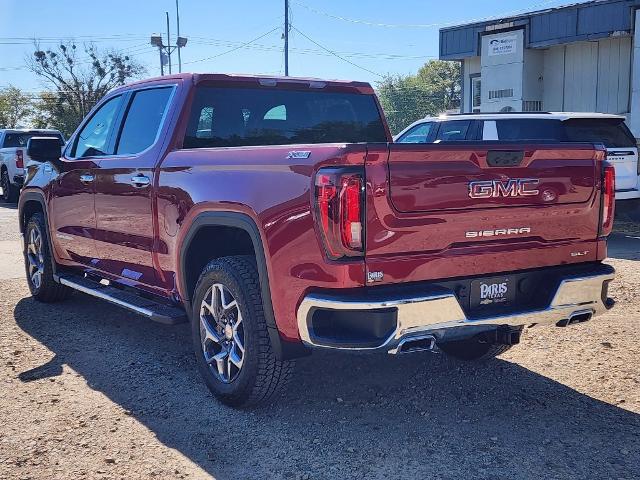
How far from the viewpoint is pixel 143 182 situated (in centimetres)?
478

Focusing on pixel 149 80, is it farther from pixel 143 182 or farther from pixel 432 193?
pixel 432 193

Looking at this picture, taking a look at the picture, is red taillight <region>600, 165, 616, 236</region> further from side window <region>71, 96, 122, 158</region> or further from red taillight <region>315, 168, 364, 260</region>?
side window <region>71, 96, 122, 158</region>

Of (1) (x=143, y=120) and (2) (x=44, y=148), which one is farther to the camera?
(2) (x=44, y=148)

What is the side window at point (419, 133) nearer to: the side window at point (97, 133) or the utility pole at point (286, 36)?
the side window at point (97, 133)

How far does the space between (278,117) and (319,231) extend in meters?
2.02

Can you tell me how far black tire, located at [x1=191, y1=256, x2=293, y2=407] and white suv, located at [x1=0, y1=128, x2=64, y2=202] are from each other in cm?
1495

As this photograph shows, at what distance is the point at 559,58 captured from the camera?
18953 millimetres

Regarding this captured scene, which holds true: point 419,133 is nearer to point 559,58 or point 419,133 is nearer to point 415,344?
point 415,344

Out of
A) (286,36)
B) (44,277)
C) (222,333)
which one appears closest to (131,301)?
(222,333)

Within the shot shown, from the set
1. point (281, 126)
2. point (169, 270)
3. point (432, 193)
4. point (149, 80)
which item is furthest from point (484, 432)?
point (149, 80)

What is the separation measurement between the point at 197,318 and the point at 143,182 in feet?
3.40

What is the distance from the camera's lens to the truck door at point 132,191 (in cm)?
481

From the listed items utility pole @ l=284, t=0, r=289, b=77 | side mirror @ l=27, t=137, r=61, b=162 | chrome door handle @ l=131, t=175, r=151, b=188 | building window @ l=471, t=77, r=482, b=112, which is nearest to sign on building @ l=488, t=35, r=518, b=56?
building window @ l=471, t=77, r=482, b=112

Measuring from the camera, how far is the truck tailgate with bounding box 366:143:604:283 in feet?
11.1
